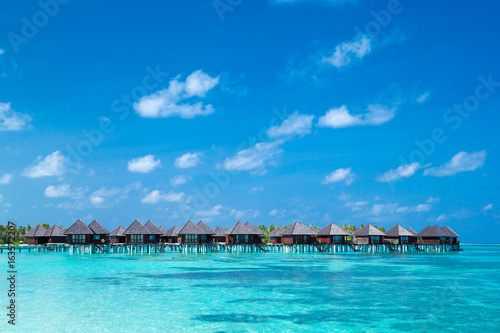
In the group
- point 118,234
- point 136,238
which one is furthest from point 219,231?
point 136,238

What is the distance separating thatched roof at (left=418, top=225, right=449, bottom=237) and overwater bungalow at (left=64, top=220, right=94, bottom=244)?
5483 cm

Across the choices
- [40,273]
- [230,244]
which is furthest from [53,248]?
[40,273]

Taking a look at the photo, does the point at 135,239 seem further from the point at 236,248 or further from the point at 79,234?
the point at 236,248

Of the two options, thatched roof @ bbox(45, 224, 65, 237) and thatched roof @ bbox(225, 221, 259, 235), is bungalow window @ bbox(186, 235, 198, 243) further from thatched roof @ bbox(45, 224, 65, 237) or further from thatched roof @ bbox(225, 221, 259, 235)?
thatched roof @ bbox(45, 224, 65, 237)

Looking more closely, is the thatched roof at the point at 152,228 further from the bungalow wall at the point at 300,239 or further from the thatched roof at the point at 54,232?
the bungalow wall at the point at 300,239

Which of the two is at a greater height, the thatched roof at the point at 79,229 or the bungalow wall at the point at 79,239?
the thatched roof at the point at 79,229

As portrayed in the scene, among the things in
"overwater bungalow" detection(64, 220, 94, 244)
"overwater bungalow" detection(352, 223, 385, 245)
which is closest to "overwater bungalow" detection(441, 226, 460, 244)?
"overwater bungalow" detection(352, 223, 385, 245)

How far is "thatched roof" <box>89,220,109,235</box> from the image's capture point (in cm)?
7097

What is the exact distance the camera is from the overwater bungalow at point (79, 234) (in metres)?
69.1

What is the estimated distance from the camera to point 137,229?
71.2 meters

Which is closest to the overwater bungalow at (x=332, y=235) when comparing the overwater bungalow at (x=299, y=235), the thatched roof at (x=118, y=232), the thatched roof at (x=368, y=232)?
the overwater bungalow at (x=299, y=235)

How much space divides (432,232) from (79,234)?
191 feet

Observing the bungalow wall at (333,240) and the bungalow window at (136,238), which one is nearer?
the bungalow window at (136,238)

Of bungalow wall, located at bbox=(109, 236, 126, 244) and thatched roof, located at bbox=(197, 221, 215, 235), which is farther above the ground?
thatched roof, located at bbox=(197, 221, 215, 235)
